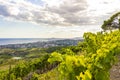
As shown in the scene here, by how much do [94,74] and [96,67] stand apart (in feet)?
1.49

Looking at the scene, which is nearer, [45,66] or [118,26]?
[118,26]

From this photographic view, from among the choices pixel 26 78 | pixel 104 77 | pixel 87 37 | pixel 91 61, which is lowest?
pixel 26 78

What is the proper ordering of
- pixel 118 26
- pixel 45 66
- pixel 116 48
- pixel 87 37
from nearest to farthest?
1. pixel 116 48
2. pixel 87 37
3. pixel 118 26
4. pixel 45 66

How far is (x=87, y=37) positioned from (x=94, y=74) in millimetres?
7846

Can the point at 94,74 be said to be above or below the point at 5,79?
above

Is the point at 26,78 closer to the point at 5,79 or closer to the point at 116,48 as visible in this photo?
the point at 5,79

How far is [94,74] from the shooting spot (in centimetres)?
1423

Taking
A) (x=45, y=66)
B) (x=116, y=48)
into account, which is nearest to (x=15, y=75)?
(x=45, y=66)

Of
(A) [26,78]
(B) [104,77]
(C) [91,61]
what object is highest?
(C) [91,61]

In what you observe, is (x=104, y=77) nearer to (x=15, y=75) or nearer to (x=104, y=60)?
(x=104, y=60)

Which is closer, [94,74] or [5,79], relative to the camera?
[94,74]

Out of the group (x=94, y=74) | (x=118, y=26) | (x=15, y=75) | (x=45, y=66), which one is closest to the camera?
(x=94, y=74)

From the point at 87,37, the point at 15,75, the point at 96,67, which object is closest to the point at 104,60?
the point at 96,67

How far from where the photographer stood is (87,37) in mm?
21703
